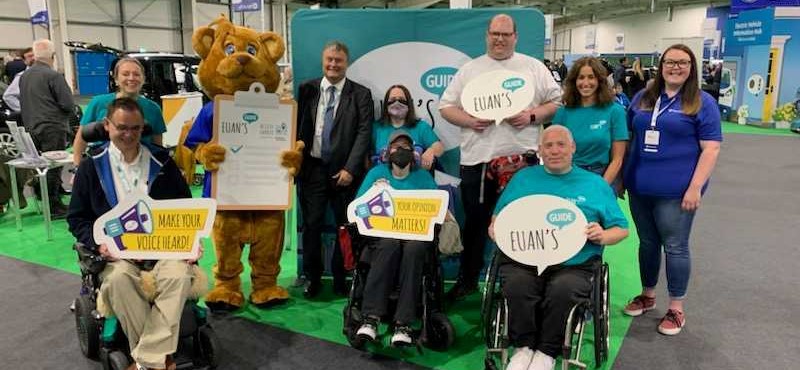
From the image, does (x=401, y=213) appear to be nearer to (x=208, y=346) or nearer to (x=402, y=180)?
(x=402, y=180)

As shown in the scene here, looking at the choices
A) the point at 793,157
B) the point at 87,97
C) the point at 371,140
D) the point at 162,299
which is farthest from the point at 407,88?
the point at 87,97

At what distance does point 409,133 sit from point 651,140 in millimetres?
1171

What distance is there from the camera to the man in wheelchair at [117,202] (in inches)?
86.8

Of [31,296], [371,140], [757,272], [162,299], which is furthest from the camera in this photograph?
[757,272]

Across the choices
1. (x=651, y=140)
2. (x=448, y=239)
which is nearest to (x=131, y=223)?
(x=448, y=239)

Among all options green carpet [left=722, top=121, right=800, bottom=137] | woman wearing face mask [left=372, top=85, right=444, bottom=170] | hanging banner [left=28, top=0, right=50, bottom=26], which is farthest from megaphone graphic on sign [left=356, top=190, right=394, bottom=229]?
hanging banner [left=28, top=0, right=50, bottom=26]

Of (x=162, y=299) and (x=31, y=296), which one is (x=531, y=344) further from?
(x=31, y=296)

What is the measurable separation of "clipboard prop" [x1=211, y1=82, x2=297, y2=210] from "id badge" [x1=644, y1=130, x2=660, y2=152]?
1.72 metres

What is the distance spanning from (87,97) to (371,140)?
50.5ft

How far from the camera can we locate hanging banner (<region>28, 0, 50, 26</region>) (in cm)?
1123

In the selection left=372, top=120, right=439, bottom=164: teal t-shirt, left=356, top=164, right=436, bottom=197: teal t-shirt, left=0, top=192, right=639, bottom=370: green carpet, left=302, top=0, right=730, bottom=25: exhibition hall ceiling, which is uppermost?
left=302, top=0, right=730, bottom=25: exhibition hall ceiling

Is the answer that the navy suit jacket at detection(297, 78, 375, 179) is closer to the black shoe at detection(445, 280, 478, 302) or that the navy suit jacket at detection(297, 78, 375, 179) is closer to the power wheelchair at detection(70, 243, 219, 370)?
the black shoe at detection(445, 280, 478, 302)

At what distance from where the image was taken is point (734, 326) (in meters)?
3.01

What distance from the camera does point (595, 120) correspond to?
9.30 ft
